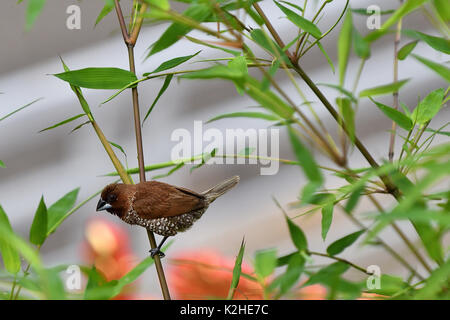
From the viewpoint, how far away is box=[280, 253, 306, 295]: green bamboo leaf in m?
0.25

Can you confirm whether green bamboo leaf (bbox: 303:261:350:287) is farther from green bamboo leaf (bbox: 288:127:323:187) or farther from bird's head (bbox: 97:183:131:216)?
bird's head (bbox: 97:183:131:216)

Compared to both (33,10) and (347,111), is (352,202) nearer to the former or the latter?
(347,111)

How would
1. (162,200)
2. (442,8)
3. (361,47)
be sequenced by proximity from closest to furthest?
(361,47) → (442,8) → (162,200)

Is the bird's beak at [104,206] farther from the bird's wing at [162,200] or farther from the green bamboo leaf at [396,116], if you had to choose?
the green bamboo leaf at [396,116]

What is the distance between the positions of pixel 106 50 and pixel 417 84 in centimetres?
77

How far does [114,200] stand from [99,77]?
110 mm

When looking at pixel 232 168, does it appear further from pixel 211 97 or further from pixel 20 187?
pixel 20 187

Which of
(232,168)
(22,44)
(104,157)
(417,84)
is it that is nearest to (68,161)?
(104,157)

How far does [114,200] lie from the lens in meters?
0.43

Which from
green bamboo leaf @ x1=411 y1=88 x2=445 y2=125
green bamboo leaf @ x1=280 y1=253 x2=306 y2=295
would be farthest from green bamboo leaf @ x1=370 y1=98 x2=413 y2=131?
green bamboo leaf @ x1=280 y1=253 x2=306 y2=295

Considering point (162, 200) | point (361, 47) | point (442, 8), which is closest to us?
point (361, 47)

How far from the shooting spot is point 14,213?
152 cm

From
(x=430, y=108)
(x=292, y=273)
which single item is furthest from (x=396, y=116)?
(x=292, y=273)

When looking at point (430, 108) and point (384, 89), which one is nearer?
point (384, 89)
